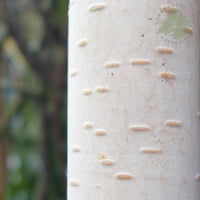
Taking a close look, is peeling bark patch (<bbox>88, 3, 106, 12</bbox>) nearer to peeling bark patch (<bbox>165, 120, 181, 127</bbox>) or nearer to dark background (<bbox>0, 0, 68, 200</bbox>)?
peeling bark patch (<bbox>165, 120, 181, 127</bbox>)

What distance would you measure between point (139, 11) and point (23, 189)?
7.28 ft

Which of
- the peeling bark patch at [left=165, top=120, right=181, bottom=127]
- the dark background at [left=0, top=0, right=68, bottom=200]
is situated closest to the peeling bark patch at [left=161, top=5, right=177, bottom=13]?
the peeling bark patch at [left=165, top=120, right=181, bottom=127]

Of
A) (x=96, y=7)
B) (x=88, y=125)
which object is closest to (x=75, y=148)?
(x=88, y=125)

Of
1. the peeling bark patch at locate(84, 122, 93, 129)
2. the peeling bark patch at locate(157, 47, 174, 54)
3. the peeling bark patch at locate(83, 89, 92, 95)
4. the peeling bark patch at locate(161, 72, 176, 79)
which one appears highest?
the peeling bark patch at locate(157, 47, 174, 54)

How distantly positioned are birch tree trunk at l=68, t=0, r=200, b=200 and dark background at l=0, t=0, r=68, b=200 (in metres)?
1.41

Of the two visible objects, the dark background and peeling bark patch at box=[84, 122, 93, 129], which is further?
the dark background

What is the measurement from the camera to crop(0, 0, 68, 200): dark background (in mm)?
1868

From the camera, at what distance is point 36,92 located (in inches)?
79.4

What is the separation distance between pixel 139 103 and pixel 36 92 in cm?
169

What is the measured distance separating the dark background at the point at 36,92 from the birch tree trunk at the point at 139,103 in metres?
1.41

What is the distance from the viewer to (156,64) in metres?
0.37

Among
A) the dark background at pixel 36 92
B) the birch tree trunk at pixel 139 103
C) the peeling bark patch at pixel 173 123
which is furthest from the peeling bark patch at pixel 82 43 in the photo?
the dark background at pixel 36 92

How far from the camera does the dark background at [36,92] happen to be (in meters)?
1.87

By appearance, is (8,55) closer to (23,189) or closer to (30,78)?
(30,78)
